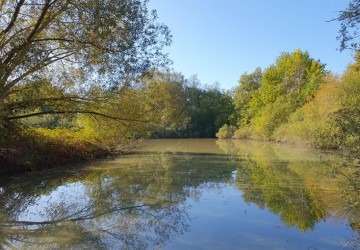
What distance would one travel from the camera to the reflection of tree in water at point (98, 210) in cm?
502

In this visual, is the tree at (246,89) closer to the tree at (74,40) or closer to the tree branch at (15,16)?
the tree at (74,40)

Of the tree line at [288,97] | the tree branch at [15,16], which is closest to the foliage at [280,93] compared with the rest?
the tree line at [288,97]

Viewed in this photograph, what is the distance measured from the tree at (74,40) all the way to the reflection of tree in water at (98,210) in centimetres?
259

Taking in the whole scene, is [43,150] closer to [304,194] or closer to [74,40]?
[74,40]

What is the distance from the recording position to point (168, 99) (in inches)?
716

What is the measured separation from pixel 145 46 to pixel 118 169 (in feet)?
16.3

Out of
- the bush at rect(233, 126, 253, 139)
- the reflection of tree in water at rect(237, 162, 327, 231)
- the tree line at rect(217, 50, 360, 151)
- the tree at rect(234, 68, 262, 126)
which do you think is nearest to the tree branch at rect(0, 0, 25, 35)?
the reflection of tree in water at rect(237, 162, 327, 231)

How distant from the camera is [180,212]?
21.9ft

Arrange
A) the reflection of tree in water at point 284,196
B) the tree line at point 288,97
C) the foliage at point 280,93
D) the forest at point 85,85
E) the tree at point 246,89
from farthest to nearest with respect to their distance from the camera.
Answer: the tree at point 246,89 → the foliage at point 280,93 → the tree line at point 288,97 → the forest at point 85,85 → the reflection of tree in water at point 284,196

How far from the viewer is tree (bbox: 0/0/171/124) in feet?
29.3

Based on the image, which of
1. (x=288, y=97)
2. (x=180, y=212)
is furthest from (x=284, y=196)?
(x=288, y=97)

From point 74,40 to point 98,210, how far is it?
5.20 m

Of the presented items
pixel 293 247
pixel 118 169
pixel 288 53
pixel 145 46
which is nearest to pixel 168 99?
pixel 118 169

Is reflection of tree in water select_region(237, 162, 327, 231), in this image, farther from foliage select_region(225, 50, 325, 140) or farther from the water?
foliage select_region(225, 50, 325, 140)
